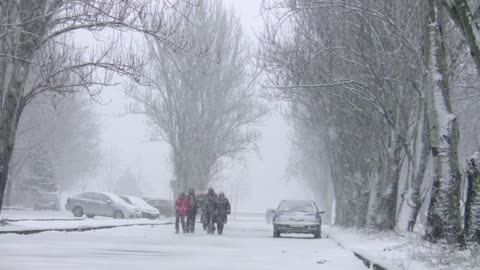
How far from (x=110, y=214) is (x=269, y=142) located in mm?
158217

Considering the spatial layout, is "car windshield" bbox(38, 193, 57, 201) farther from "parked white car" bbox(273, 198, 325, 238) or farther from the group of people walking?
"parked white car" bbox(273, 198, 325, 238)

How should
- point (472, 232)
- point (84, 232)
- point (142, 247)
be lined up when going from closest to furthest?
1. point (472, 232)
2. point (142, 247)
3. point (84, 232)

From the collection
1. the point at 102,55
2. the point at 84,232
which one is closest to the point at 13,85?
the point at 102,55

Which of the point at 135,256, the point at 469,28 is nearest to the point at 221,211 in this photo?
the point at 135,256

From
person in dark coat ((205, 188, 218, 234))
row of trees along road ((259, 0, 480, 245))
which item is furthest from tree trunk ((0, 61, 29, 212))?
person in dark coat ((205, 188, 218, 234))

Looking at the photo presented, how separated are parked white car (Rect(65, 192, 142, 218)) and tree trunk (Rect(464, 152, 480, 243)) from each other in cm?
2841

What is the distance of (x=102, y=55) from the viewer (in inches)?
727

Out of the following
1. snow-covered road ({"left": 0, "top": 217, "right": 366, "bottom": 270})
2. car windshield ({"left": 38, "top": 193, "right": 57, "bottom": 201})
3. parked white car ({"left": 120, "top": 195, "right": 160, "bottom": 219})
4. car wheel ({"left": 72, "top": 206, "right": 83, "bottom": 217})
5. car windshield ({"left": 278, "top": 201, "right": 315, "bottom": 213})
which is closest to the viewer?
snow-covered road ({"left": 0, "top": 217, "right": 366, "bottom": 270})

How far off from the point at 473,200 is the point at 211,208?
16.6 metres

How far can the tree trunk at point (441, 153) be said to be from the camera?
1314cm

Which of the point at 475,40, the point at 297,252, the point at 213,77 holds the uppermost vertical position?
the point at 213,77

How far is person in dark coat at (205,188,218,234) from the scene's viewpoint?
27.5m

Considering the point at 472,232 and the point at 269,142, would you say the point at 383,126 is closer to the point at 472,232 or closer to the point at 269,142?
the point at 472,232

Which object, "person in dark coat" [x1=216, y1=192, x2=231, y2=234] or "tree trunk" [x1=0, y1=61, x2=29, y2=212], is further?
"person in dark coat" [x1=216, y1=192, x2=231, y2=234]
